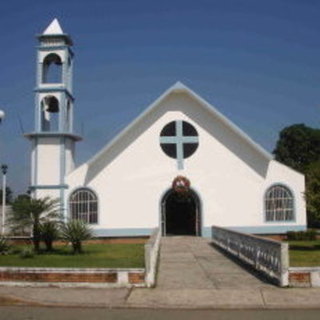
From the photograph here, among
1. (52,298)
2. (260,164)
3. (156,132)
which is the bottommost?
(52,298)

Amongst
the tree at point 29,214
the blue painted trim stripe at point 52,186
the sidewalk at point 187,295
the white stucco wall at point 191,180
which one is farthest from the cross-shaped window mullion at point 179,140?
the sidewalk at point 187,295

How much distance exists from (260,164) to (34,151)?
11257 mm

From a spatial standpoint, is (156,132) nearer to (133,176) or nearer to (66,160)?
(133,176)

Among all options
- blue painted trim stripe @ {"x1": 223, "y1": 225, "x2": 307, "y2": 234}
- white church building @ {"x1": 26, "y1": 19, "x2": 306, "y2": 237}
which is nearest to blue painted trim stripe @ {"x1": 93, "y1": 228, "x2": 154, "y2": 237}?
white church building @ {"x1": 26, "y1": 19, "x2": 306, "y2": 237}

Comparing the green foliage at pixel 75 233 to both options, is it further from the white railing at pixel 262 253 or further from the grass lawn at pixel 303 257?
the grass lawn at pixel 303 257

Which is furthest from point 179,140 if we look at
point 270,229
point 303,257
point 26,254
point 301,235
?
point 26,254

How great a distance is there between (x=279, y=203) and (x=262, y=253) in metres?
13.0

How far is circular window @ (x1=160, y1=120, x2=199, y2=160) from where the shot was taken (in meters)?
26.5

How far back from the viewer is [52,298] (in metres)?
10.5

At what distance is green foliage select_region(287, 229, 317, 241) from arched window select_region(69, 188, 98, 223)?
9.45 metres

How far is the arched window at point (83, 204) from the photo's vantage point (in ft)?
85.8

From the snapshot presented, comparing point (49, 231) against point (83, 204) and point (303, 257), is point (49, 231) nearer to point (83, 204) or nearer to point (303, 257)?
point (83, 204)

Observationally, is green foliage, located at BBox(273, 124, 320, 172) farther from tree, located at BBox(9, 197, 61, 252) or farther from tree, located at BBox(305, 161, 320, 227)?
tree, located at BBox(9, 197, 61, 252)

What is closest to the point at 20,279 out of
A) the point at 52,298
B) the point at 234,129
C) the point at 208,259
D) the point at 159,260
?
the point at 52,298
